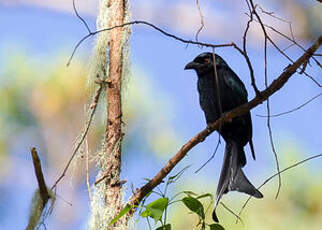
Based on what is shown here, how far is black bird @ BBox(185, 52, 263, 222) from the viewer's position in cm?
402

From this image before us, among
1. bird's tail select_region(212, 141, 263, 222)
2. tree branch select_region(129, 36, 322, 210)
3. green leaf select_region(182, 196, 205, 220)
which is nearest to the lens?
green leaf select_region(182, 196, 205, 220)

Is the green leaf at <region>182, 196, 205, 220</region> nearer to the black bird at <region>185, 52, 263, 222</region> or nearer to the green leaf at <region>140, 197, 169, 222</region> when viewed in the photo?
the green leaf at <region>140, 197, 169, 222</region>

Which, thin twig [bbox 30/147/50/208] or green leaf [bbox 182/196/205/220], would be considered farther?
green leaf [bbox 182/196/205/220]

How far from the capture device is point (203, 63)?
4.44 m

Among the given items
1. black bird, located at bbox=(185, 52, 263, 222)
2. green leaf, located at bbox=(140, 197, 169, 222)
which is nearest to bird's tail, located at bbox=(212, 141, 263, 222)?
black bird, located at bbox=(185, 52, 263, 222)

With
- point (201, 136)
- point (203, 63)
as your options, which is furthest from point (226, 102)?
point (201, 136)

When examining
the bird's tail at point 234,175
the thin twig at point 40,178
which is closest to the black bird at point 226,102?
the bird's tail at point 234,175

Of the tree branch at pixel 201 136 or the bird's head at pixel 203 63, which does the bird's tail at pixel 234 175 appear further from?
A: the bird's head at pixel 203 63

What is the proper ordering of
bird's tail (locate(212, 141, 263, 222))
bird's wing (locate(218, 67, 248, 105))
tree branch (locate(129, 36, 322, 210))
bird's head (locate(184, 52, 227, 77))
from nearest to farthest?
tree branch (locate(129, 36, 322, 210))
bird's tail (locate(212, 141, 263, 222))
bird's wing (locate(218, 67, 248, 105))
bird's head (locate(184, 52, 227, 77))

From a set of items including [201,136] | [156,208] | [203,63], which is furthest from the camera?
[203,63]

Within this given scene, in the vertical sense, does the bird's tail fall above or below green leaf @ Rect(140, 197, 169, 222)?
above

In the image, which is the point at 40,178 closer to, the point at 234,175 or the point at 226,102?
the point at 234,175

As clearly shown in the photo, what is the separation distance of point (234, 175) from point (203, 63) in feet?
3.62

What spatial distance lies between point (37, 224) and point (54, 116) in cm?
391
